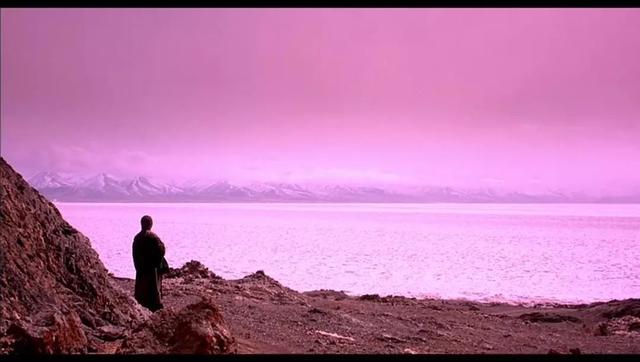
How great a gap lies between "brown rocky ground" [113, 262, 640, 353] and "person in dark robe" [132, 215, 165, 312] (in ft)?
3.22

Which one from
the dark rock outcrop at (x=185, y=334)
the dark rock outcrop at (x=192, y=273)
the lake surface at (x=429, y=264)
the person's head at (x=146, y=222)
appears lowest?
the lake surface at (x=429, y=264)

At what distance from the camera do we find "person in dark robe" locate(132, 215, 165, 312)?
1027 cm

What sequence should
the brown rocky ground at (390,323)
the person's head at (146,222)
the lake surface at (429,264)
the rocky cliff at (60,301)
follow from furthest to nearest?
the lake surface at (429,264), the brown rocky ground at (390,323), the person's head at (146,222), the rocky cliff at (60,301)

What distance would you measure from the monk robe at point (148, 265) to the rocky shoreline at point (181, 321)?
1.61 ft

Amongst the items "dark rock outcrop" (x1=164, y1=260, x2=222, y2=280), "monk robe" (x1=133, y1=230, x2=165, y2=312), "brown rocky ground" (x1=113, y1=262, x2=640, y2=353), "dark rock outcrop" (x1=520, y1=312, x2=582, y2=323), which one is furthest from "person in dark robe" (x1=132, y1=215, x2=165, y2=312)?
"dark rock outcrop" (x1=520, y1=312, x2=582, y2=323)

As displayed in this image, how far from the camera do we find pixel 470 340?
1196 cm

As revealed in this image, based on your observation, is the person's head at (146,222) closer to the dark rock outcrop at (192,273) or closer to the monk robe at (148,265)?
the monk robe at (148,265)

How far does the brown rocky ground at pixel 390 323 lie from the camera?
10430 millimetres

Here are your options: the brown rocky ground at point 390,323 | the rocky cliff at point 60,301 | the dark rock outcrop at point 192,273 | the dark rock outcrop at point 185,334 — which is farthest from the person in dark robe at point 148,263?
the dark rock outcrop at point 192,273

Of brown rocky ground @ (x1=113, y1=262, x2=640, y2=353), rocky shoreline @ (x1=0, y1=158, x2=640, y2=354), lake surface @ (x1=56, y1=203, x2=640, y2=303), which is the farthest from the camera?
lake surface @ (x1=56, y1=203, x2=640, y2=303)

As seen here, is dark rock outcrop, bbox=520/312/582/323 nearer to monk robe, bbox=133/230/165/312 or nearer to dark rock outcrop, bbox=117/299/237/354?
monk robe, bbox=133/230/165/312

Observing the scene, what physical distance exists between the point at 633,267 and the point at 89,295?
31.7m

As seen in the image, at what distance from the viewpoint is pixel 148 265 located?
10336 mm

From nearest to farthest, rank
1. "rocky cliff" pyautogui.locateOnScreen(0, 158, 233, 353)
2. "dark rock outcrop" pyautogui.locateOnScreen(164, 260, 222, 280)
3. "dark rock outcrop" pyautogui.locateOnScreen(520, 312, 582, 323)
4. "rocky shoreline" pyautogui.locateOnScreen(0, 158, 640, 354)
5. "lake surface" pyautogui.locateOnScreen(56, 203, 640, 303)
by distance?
"rocky cliff" pyautogui.locateOnScreen(0, 158, 233, 353)
"rocky shoreline" pyautogui.locateOnScreen(0, 158, 640, 354)
"dark rock outcrop" pyautogui.locateOnScreen(520, 312, 582, 323)
"dark rock outcrop" pyautogui.locateOnScreen(164, 260, 222, 280)
"lake surface" pyautogui.locateOnScreen(56, 203, 640, 303)
